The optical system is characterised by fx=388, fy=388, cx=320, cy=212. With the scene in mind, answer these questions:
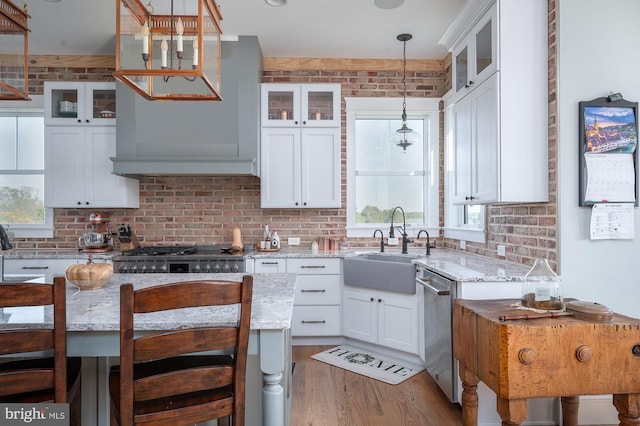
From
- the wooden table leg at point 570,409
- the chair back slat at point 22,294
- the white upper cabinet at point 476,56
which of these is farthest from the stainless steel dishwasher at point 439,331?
the chair back slat at point 22,294

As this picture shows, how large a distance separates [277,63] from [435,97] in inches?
67.8

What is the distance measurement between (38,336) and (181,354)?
1.49 ft

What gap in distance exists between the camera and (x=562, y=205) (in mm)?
2223

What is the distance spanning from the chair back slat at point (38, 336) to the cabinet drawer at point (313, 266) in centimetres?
236

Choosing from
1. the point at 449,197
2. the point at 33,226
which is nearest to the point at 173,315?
the point at 449,197

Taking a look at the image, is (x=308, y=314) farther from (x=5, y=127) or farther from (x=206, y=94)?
(x=5, y=127)

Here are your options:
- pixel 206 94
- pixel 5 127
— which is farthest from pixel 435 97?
pixel 5 127

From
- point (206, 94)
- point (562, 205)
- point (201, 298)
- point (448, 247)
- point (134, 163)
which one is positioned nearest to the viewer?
point (201, 298)

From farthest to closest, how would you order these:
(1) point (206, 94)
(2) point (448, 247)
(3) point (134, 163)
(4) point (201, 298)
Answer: (2) point (448, 247) → (3) point (134, 163) → (1) point (206, 94) → (4) point (201, 298)

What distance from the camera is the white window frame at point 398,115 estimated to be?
411 cm

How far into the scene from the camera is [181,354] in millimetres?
1254

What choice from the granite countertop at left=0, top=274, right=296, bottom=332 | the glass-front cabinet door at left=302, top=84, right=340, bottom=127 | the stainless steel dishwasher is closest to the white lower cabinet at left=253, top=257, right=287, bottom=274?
the stainless steel dishwasher

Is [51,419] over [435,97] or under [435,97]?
under

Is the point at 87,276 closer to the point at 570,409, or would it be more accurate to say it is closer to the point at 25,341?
the point at 25,341
